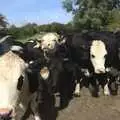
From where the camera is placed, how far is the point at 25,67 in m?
6.96

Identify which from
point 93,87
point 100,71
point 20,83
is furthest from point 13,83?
point 93,87

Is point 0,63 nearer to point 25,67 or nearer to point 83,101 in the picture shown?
point 25,67

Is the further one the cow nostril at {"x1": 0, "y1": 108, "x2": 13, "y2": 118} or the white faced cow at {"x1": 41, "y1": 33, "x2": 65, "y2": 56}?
the white faced cow at {"x1": 41, "y1": 33, "x2": 65, "y2": 56}

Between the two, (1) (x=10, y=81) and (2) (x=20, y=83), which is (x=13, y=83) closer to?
(1) (x=10, y=81)

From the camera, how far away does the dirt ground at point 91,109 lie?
10211 mm

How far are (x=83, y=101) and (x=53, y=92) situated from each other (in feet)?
3.53

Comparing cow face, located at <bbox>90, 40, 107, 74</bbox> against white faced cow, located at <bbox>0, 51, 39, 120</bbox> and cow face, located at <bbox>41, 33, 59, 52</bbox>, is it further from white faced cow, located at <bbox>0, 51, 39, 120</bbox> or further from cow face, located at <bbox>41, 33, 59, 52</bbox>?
white faced cow, located at <bbox>0, 51, 39, 120</bbox>

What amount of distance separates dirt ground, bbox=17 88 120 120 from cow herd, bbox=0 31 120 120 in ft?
0.70

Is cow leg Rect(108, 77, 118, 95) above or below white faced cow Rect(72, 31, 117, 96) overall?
below

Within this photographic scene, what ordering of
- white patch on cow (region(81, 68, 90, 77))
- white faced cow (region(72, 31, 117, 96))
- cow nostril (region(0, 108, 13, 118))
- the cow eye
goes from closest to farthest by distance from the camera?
1. cow nostril (region(0, 108, 13, 118))
2. the cow eye
3. white faced cow (region(72, 31, 117, 96))
4. white patch on cow (region(81, 68, 90, 77))

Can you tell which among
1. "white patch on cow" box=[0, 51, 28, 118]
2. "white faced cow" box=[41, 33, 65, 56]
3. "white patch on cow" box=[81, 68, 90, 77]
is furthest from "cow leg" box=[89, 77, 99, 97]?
"white patch on cow" box=[0, 51, 28, 118]

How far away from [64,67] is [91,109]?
1648mm

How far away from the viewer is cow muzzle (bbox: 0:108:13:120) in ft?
19.0

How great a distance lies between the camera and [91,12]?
60219mm
